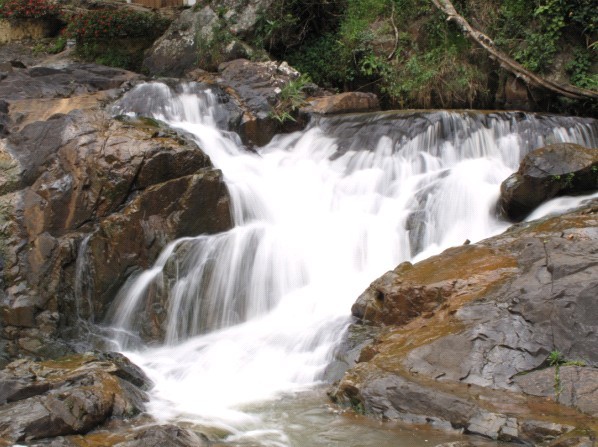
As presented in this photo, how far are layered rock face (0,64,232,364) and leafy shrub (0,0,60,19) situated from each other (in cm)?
951

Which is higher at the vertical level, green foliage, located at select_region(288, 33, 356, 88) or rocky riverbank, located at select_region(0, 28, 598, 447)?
green foliage, located at select_region(288, 33, 356, 88)

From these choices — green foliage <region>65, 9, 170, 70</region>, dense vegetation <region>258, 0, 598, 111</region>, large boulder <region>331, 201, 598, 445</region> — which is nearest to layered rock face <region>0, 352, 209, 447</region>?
large boulder <region>331, 201, 598, 445</region>

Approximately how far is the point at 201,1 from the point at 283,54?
245 centimetres

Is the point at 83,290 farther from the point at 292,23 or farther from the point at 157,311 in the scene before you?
the point at 292,23

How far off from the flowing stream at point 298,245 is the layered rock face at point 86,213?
348 mm

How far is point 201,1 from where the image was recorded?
16.2 metres

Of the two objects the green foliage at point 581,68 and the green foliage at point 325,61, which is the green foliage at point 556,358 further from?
the green foliage at point 325,61

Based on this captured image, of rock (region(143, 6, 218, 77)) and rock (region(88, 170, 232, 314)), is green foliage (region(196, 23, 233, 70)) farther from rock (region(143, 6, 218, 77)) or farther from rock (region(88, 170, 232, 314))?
rock (region(88, 170, 232, 314))

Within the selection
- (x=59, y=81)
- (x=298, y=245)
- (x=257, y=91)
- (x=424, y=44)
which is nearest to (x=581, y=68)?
(x=424, y=44)

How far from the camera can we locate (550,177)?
30.0 ft

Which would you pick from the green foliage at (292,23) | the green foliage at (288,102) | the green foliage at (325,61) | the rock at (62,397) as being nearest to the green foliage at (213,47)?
the green foliage at (292,23)

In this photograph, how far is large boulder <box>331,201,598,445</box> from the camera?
539 cm

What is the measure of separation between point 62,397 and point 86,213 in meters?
3.89

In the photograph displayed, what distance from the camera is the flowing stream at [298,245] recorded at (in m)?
6.67
